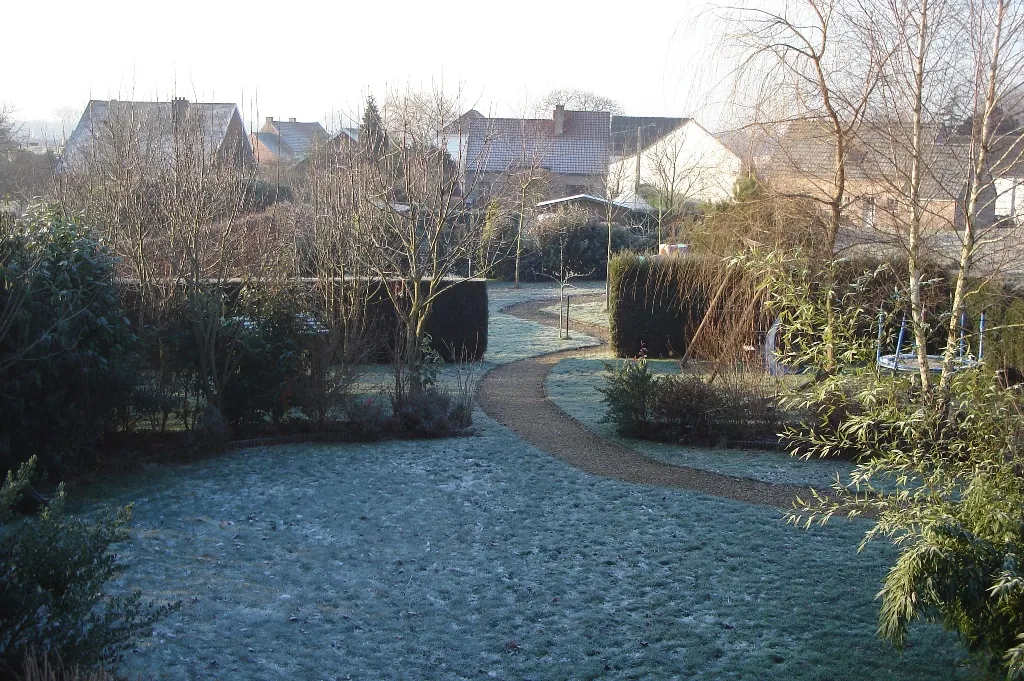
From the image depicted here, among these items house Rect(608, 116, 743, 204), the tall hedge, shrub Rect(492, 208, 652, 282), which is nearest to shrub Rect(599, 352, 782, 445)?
house Rect(608, 116, 743, 204)

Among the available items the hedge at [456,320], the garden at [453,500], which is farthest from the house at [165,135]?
the hedge at [456,320]

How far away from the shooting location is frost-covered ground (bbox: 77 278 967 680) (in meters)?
4.66

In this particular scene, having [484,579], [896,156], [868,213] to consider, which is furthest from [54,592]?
[868,213]

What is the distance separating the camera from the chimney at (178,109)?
376 inches

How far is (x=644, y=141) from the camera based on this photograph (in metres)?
41.4

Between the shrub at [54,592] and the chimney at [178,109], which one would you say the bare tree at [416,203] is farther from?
the shrub at [54,592]

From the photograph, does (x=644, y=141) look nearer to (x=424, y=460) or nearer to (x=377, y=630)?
(x=424, y=460)

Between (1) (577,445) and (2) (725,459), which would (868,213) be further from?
(1) (577,445)

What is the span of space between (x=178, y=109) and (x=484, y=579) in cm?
695

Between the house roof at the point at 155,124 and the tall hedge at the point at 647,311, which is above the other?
the house roof at the point at 155,124

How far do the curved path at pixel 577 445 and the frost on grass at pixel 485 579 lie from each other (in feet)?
1.31

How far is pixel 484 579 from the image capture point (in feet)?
19.2

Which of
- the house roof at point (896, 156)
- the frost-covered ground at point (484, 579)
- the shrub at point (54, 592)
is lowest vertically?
the frost-covered ground at point (484, 579)

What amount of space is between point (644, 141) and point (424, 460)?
35091 millimetres
